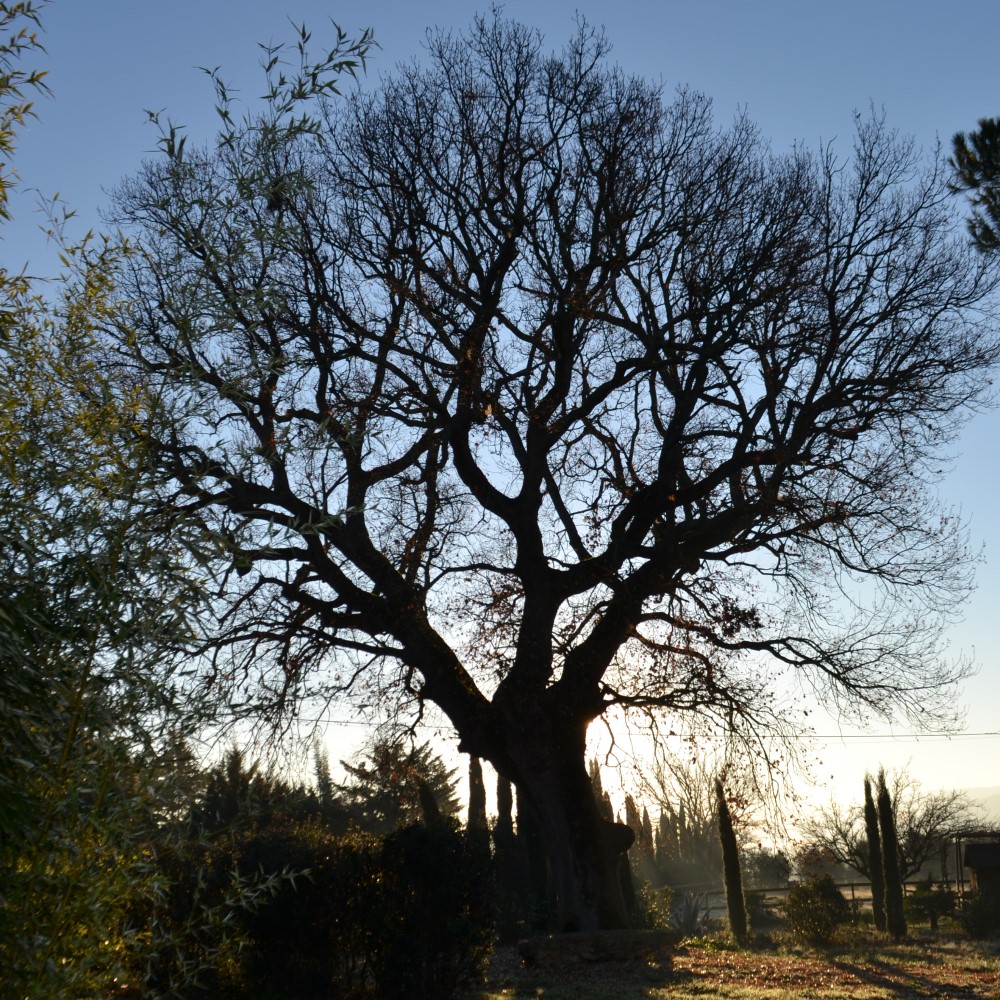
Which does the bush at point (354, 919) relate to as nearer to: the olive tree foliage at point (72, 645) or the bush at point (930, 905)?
the olive tree foliage at point (72, 645)

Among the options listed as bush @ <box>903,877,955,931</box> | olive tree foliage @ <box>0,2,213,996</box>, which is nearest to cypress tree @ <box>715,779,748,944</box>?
bush @ <box>903,877,955,931</box>

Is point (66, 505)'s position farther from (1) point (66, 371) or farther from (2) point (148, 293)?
(2) point (148, 293)

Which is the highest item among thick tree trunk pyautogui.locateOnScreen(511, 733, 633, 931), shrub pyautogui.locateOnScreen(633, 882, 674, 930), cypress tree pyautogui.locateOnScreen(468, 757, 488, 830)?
cypress tree pyautogui.locateOnScreen(468, 757, 488, 830)

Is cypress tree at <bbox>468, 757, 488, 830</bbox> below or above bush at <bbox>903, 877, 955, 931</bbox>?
above

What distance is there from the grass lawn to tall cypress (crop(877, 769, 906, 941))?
17.1 ft

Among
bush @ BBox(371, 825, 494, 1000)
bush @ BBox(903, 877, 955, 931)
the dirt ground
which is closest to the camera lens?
bush @ BBox(371, 825, 494, 1000)

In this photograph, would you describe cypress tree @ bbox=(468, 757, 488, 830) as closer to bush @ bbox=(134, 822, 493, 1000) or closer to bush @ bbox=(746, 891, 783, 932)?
bush @ bbox=(746, 891, 783, 932)

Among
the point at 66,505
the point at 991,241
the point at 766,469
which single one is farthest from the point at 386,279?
the point at 66,505

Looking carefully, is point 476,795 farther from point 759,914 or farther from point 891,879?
point 891,879

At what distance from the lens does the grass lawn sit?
11.9 metres

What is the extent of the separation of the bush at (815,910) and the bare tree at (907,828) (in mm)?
9893

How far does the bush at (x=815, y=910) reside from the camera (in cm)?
2009

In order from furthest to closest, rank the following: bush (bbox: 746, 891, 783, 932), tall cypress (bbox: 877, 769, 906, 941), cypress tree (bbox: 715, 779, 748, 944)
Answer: bush (bbox: 746, 891, 783, 932)
tall cypress (bbox: 877, 769, 906, 941)
cypress tree (bbox: 715, 779, 748, 944)

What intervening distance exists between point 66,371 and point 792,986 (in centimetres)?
1215
